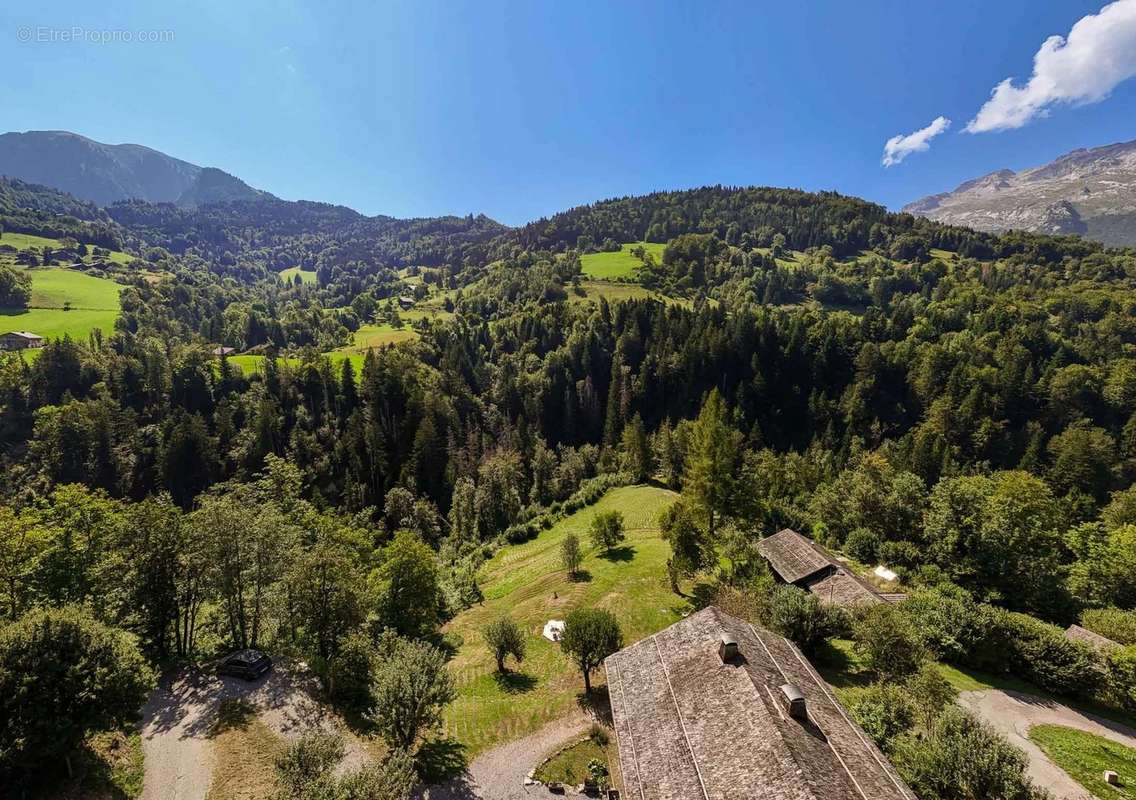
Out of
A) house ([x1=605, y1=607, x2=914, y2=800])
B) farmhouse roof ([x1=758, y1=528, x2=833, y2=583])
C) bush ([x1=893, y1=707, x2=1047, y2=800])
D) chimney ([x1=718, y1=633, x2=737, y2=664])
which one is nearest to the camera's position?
house ([x1=605, y1=607, x2=914, y2=800])

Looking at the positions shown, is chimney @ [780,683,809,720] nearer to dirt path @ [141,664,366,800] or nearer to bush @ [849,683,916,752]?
bush @ [849,683,916,752]

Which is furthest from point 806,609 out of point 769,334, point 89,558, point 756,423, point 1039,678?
point 769,334

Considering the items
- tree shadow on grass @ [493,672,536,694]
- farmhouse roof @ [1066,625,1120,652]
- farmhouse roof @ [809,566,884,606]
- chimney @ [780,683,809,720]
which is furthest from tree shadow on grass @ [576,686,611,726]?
farmhouse roof @ [1066,625,1120,652]

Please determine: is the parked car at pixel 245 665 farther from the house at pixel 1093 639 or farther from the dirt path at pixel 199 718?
the house at pixel 1093 639

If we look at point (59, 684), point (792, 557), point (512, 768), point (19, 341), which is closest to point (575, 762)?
point (512, 768)

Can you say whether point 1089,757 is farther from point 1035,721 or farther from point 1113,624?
point 1113,624

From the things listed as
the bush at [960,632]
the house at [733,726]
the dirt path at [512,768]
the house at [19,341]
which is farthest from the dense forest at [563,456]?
the house at [19,341]

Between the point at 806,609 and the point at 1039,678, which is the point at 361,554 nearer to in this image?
the point at 806,609

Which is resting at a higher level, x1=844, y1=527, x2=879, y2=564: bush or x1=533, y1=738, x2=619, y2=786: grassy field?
x1=844, y1=527, x2=879, y2=564: bush
